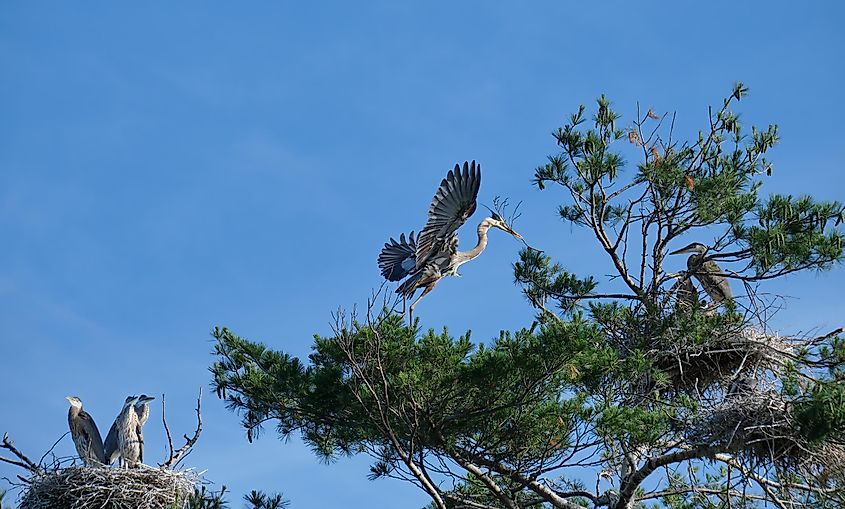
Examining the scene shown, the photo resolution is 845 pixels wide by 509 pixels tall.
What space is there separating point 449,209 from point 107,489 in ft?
10.8

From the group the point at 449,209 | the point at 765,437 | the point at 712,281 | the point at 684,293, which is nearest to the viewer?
the point at 765,437

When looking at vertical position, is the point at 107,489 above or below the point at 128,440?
below

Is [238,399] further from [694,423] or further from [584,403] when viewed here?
[694,423]

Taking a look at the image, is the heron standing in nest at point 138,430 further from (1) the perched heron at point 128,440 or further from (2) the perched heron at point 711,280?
(2) the perched heron at point 711,280

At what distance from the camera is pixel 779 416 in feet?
27.9

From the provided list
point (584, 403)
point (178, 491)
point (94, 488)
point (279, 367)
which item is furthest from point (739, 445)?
point (94, 488)

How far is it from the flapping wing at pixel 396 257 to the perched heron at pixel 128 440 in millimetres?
2497

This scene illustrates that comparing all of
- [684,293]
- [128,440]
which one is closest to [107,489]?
[128,440]

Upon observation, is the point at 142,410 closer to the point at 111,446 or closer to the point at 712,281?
the point at 111,446

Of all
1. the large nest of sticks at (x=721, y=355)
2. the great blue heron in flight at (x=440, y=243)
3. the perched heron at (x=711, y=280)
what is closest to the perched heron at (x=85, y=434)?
the great blue heron in flight at (x=440, y=243)

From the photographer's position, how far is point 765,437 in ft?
28.1

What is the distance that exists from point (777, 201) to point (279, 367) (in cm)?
403

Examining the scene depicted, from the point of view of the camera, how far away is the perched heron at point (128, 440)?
31.6 feet

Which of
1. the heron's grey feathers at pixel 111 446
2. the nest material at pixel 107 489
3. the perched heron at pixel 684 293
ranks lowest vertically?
the nest material at pixel 107 489
